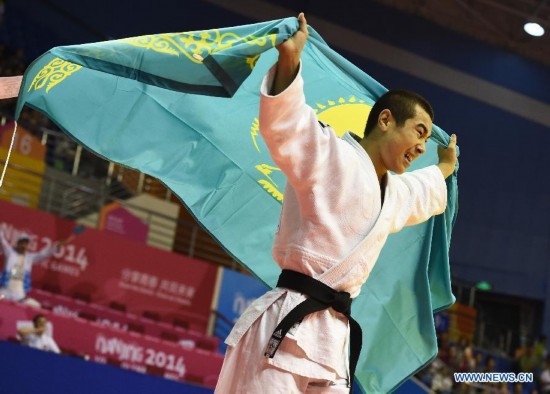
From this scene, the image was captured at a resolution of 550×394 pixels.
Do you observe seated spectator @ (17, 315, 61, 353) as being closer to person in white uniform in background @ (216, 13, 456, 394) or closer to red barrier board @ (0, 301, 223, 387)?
red barrier board @ (0, 301, 223, 387)

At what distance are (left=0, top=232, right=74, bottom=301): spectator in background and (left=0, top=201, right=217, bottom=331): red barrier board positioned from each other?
0.21m

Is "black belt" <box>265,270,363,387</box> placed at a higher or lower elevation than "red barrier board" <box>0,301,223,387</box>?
→ higher

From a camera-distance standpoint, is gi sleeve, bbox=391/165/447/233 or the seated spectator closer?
gi sleeve, bbox=391/165/447/233

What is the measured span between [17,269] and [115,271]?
4.62ft

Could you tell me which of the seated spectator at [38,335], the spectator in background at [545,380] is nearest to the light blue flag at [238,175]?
the seated spectator at [38,335]

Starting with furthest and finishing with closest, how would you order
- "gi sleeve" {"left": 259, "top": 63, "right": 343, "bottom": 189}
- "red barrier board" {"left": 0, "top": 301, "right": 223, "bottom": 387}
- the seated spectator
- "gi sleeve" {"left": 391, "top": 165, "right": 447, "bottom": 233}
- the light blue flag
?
1. "red barrier board" {"left": 0, "top": 301, "right": 223, "bottom": 387}
2. the seated spectator
3. the light blue flag
4. "gi sleeve" {"left": 391, "top": 165, "right": 447, "bottom": 233}
5. "gi sleeve" {"left": 259, "top": 63, "right": 343, "bottom": 189}

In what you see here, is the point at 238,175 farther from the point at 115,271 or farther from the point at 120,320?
the point at 115,271

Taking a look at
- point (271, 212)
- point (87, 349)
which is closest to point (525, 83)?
point (87, 349)

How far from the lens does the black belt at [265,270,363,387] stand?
203 cm

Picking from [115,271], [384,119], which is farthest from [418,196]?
[115,271]

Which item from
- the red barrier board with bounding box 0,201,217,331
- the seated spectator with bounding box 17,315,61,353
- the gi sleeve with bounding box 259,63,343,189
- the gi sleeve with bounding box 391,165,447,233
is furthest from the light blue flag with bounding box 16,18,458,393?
the red barrier board with bounding box 0,201,217,331

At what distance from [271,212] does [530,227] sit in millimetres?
12325

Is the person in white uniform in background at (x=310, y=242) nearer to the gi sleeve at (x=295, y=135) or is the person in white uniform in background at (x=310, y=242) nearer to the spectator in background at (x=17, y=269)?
the gi sleeve at (x=295, y=135)

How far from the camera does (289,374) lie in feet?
6.65
